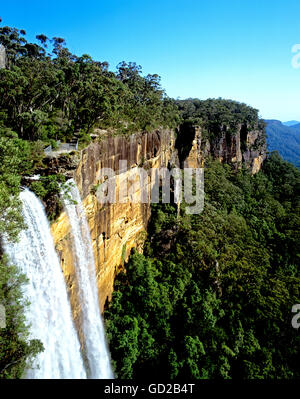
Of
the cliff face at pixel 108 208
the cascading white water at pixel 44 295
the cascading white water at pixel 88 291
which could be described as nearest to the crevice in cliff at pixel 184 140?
the cliff face at pixel 108 208

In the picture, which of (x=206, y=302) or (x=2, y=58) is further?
(x=2, y=58)

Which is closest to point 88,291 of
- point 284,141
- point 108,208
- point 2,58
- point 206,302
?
point 108,208

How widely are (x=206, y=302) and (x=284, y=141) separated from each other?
164 m

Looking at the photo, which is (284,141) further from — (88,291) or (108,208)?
(88,291)

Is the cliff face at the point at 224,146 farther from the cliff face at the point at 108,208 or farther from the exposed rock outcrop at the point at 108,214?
the exposed rock outcrop at the point at 108,214

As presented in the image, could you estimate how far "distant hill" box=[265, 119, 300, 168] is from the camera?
133 m

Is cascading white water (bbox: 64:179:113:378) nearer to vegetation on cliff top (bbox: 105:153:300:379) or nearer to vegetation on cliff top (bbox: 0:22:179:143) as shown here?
vegetation on cliff top (bbox: 105:153:300:379)

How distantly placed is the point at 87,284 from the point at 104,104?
40.9 feet

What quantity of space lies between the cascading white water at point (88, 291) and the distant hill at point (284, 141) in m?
131

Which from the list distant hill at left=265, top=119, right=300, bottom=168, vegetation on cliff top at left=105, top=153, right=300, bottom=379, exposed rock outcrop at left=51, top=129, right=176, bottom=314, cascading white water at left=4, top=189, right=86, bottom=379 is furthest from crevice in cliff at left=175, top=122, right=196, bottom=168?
distant hill at left=265, top=119, right=300, bottom=168

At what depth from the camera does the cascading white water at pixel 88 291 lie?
12352 mm

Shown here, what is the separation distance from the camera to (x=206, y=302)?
65.9 feet
